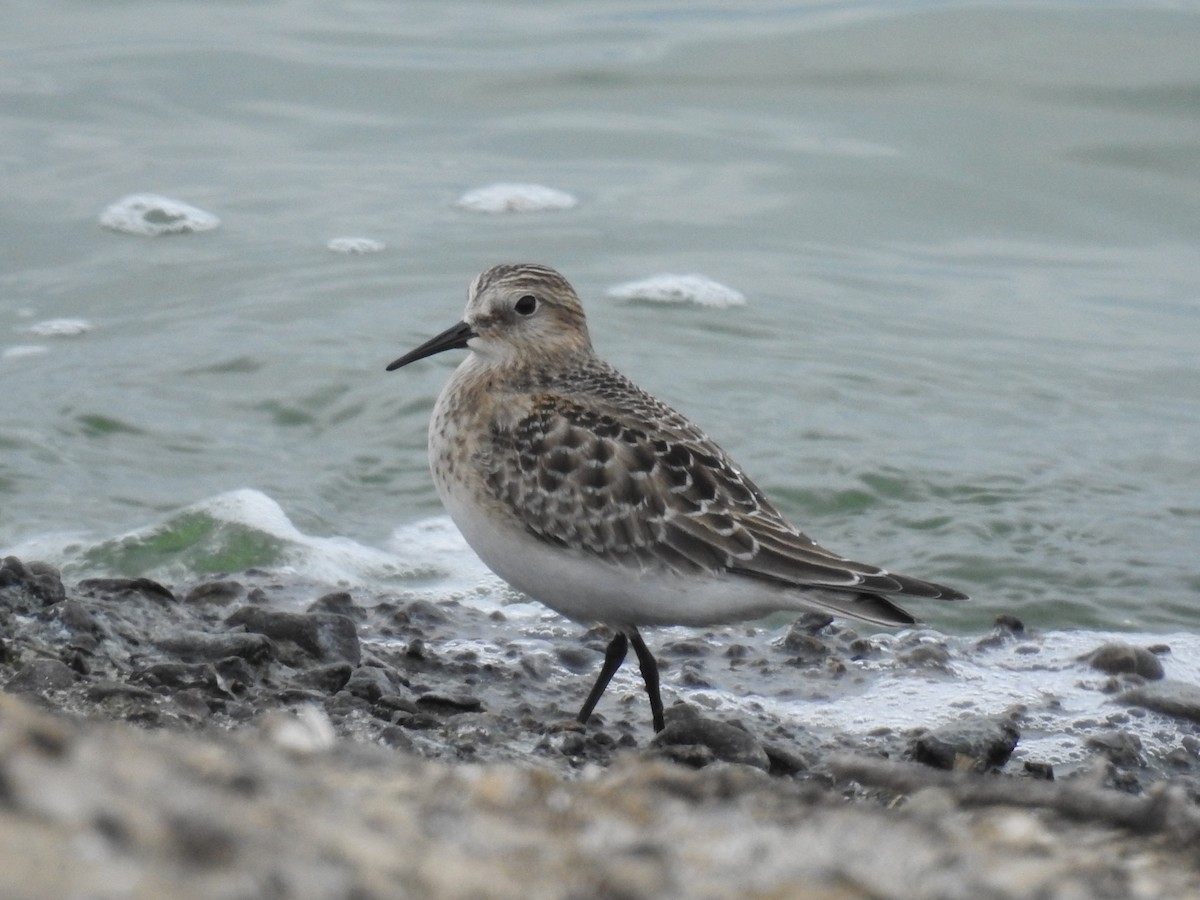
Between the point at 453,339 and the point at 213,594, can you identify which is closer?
the point at 453,339

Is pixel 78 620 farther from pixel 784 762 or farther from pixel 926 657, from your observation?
pixel 926 657

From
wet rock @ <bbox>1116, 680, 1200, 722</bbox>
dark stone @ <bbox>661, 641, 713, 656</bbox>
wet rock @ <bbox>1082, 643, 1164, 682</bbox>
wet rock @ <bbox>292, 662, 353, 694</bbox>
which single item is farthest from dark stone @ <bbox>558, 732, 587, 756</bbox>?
wet rock @ <bbox>1082, 643, 1164, 682</bbox>

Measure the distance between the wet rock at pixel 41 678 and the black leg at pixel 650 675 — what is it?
1.83 meters

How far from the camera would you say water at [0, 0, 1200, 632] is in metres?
8.50

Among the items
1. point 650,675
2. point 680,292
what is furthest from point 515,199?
point 650,675

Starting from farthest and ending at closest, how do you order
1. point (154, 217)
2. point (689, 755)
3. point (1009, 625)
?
1. point (154, 217)
2. point (1009, 625)
3. point (689, 755)

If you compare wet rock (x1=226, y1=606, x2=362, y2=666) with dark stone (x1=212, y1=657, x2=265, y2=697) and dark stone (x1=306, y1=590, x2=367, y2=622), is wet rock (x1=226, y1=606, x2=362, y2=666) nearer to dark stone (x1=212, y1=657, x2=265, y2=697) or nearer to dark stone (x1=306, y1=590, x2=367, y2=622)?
dark stone (x1=212, y1=657, x2=265, y2=697)

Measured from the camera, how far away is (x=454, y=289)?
36.9 ft

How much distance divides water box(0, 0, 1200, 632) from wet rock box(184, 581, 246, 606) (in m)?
0.77

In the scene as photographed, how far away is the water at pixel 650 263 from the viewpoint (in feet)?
→ 27.9

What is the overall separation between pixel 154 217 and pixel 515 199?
104 inches

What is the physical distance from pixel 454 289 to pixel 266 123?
344cm

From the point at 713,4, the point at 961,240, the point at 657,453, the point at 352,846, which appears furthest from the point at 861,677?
the point at 713,4

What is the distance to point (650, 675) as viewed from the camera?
5676 mm
